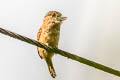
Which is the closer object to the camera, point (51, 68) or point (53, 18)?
point (53, 18)

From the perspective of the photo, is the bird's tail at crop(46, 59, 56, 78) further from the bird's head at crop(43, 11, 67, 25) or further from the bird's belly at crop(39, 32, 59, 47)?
the bird's head at crop(43, 11, 67, 25)

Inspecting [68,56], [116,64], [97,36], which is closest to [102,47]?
[116,64]

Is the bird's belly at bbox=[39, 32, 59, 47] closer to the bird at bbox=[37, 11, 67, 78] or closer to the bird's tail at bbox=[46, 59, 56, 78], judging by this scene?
the bird at bbox=[37, 11, 67, 78]

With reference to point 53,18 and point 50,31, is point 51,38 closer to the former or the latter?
point 50,31

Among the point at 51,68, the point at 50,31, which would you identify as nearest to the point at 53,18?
the point at 50,31

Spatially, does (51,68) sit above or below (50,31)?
below

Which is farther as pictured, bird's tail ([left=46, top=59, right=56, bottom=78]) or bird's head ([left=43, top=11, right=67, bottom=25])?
bird's tail ([left=46, top=59, right=56, bottom=78])

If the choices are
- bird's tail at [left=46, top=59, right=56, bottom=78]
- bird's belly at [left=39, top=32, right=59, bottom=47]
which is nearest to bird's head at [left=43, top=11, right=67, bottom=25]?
bird's belly at [left=39, top=32, right=59, bottom=47]

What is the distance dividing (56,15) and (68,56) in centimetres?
142

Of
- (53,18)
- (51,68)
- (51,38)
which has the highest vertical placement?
(53,18)

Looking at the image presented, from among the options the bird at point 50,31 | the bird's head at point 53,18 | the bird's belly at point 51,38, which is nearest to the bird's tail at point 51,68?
the bird at point 50,31

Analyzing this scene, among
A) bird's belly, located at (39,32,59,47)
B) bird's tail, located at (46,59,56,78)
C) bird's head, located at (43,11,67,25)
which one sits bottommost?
bird's tail, located at (46,59,56,78)

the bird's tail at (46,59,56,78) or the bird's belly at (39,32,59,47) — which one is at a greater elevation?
the bird's belly at (39,32,59,47)

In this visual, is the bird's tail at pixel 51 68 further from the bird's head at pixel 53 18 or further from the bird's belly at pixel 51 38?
the bird's head at pixel 53 18
